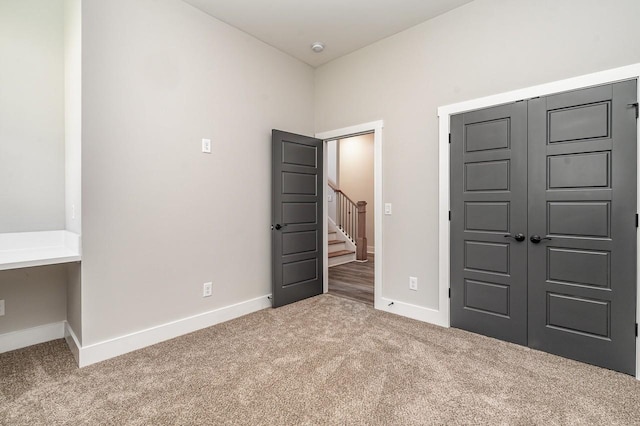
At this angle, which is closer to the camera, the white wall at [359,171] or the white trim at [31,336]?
the white trim at [31,336]

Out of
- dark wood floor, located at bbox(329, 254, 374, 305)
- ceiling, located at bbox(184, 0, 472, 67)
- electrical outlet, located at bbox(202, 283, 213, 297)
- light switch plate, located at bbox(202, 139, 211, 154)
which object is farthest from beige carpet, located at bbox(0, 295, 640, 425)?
ceiling, located at bbox(184, 0, 472, 67)

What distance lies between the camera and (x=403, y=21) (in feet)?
10.2

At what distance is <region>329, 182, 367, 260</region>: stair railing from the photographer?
6746mm

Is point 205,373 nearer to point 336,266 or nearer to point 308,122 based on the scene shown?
point 308,122

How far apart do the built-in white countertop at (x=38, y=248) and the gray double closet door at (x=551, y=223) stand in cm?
320

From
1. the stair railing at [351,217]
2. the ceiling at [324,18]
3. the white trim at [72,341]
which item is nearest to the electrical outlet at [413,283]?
the ceiling at [324,18]

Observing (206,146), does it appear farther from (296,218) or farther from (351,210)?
(351,210)

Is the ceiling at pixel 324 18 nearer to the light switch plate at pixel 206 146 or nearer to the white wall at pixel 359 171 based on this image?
the light switch plate at pixel 206 146

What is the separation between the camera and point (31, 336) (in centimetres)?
256

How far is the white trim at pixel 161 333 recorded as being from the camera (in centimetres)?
233

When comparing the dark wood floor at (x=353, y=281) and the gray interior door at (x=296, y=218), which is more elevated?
the gray interior door at (x=296, y=218)

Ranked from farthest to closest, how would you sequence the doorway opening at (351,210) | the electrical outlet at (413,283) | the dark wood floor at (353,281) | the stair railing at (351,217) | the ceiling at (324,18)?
the stair railing at (351,217) → the doorway opening at (351,210) → the dark wood floor at (353,281) → the electrical outlet at (413,283) → the ceiling at (324,18)

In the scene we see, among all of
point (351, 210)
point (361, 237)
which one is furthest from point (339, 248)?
point (351, 210)

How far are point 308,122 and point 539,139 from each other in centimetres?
259
